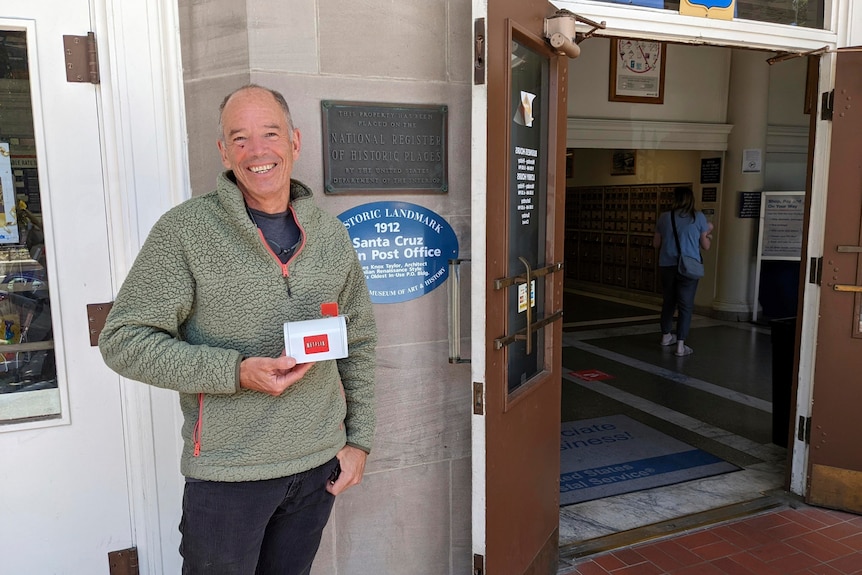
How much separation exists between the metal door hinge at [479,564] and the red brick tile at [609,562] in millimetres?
955

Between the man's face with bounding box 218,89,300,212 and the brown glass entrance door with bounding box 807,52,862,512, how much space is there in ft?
9.78

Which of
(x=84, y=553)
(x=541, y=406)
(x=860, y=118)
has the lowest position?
(x=84, y=553)

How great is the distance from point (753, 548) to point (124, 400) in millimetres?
2909

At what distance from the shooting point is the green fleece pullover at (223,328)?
4.86 ft

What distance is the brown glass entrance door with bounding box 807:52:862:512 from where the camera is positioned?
3.26 metres

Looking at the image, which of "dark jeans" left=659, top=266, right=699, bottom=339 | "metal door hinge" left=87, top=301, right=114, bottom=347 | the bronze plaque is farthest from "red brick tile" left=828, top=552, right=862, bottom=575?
"dark jeans" left=659, top=266, right=699, bottom=339

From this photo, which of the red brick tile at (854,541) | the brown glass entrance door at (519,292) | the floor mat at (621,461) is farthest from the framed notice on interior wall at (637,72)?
the red brick tile at (854,541)

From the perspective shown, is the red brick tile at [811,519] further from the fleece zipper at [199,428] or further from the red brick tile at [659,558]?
the fleece zipper at [199,428]

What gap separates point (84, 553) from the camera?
229cm

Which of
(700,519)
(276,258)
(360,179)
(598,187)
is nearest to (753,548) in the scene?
(700,519)

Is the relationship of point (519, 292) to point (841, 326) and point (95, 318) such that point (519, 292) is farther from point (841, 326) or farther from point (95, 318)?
point (841, 326)

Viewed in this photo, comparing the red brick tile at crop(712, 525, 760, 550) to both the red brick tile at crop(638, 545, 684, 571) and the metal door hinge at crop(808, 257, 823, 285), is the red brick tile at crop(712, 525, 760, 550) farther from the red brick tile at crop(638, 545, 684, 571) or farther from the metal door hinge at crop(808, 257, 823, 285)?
the metal door hinge at crop(808, 257, 823, 285)

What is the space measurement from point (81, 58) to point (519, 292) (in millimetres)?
1724

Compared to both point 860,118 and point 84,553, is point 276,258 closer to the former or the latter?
point 84,553
